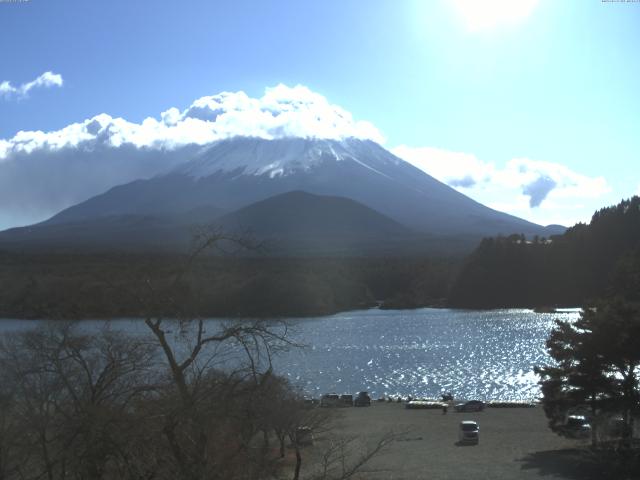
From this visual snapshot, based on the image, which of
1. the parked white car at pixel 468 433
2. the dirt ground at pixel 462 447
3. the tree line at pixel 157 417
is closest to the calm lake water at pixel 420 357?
the dirt ground at pixel 462 447

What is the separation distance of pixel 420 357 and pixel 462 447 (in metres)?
15.9

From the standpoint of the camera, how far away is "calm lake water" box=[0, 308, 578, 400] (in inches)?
878

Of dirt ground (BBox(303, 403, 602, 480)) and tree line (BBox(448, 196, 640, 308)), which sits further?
tree line (BBox(448, 196, 640, 308))

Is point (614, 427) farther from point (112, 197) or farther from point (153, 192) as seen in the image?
point (112, 197)

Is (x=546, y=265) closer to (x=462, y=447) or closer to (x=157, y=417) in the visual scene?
(x=462, y=447)

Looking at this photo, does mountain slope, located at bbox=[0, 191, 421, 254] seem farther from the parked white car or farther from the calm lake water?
the parked white car

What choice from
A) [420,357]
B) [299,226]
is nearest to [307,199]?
[299,226]

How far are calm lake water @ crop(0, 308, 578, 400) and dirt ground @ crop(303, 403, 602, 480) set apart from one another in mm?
1909

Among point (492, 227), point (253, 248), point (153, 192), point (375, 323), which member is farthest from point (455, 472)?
point (153, 192)

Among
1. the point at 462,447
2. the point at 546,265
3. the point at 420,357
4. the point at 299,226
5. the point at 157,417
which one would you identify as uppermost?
the point at 299,226

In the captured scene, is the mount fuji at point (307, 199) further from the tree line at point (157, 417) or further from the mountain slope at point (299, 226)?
the tree line at point (157, 417)

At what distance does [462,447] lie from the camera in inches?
516

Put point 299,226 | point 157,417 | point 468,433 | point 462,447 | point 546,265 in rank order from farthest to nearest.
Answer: point 299,226 → point 546,265 → point 468,433 → point 462,447 → point 157,417

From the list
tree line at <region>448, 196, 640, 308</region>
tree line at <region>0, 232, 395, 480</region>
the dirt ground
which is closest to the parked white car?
the dirt ground
